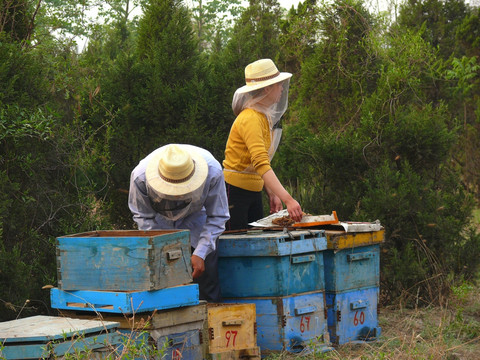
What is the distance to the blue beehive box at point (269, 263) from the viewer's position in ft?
17.5

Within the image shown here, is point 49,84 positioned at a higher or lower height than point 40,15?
lower

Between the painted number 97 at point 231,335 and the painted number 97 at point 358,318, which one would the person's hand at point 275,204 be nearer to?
the painted number 97 at point 358,318

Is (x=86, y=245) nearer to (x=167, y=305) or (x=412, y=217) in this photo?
(x=167, y=305)

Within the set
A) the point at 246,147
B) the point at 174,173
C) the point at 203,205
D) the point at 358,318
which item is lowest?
the point at 358,318

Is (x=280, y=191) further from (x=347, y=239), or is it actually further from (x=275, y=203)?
(x=275, y=203)

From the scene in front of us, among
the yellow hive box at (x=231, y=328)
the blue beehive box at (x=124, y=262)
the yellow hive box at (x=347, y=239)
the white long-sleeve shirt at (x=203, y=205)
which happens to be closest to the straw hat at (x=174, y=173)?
the white long-sleeve shirt at (x=203, y=205)

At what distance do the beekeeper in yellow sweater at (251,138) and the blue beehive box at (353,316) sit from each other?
→ 0.77m

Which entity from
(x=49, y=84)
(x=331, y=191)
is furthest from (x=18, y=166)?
(x=331, y=191)

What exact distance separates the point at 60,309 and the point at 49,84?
2.23 meters

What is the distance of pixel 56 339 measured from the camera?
3.83 meters

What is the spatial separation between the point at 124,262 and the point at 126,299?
23 cm

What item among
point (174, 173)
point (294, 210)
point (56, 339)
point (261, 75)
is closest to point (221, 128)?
point (261, 75)

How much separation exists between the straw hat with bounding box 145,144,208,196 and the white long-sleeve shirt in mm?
111

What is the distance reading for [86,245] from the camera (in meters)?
4.50
